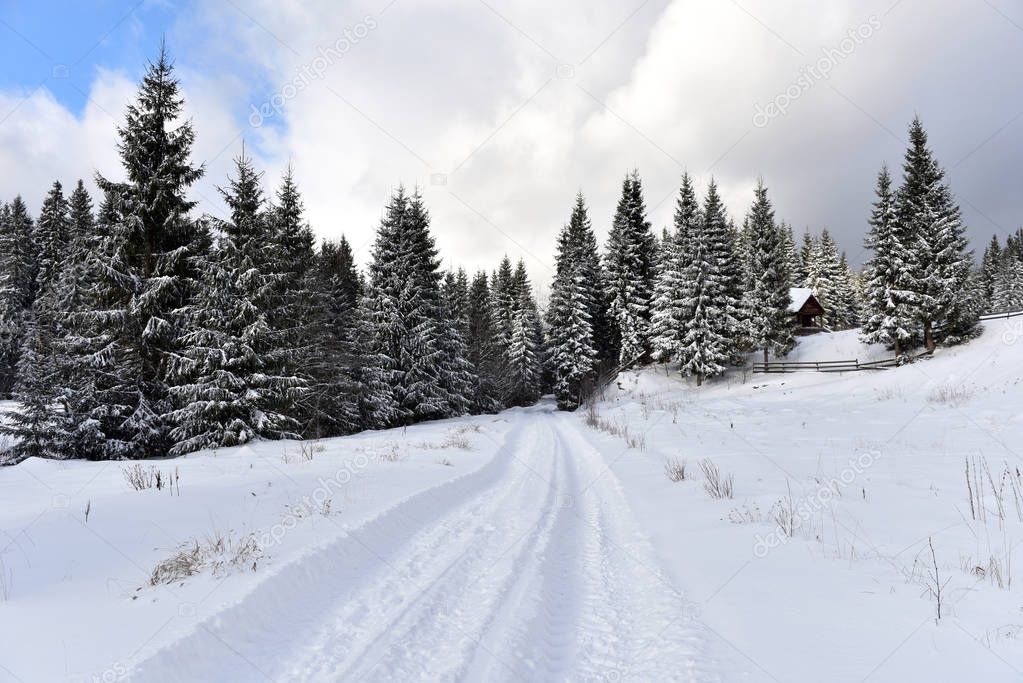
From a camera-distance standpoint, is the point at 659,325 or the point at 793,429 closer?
the point at 793,429

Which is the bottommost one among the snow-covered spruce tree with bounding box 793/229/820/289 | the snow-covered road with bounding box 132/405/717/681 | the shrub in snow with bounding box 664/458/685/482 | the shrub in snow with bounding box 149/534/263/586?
the snow-covered road with bounding box 132/405/717/681

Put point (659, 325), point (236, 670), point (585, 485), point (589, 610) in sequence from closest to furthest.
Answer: point (236, 670) < point (589, 610) < point (585, 485) < point (659, 325)

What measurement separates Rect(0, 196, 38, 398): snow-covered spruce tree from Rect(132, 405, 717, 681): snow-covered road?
45492 millimetres

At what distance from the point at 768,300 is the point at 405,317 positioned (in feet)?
93.5

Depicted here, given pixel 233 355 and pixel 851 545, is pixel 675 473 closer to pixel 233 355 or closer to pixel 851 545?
pixel 851 545

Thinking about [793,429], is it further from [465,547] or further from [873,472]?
[465,547]

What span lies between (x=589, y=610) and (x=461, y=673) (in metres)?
1.43

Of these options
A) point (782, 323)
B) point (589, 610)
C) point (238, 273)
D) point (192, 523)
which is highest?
point (782, 323)

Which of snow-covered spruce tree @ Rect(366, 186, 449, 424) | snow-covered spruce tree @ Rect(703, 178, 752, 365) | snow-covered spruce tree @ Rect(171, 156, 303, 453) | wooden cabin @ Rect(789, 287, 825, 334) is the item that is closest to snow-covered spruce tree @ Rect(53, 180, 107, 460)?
snow-covered spruce tree @ Rect(171, 156, 303, 453)

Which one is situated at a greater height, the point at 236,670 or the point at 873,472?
the point at 873,472

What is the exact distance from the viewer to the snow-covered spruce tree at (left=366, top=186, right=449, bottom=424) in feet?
85.9

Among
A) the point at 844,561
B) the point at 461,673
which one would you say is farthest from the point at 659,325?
the point at 461,673

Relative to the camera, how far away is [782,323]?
1486 inches

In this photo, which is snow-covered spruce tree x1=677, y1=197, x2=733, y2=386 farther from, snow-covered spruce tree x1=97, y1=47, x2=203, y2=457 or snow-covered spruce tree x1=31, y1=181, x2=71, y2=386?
snow-covered spruce tree x1=31, y1=181, x2=71, y2=386
